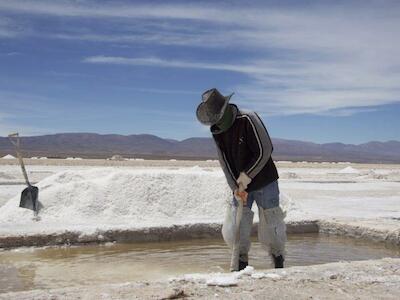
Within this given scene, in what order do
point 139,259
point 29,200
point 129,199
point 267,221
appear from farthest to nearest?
→ point 129,199 < point 29,200 < point 139,259 < point 267,221

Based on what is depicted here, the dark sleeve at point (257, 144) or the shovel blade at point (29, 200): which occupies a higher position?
the dark sleeve at point (257, 144)

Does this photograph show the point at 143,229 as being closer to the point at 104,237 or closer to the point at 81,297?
the point at 104,237

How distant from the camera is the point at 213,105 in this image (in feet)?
11.7

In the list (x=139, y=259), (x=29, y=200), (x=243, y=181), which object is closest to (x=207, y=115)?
(x=243, y=181)

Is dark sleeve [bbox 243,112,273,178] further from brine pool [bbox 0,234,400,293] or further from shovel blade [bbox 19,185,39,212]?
shovel blade [bbox 19,185,39,212]

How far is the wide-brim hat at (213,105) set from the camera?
3.55 metres

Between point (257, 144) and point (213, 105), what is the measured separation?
38 cm

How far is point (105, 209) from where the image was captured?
24.4ft

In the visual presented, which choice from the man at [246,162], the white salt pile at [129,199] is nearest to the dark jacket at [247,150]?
the man at [246,162]

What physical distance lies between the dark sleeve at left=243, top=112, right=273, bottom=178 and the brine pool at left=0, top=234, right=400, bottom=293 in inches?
49.7

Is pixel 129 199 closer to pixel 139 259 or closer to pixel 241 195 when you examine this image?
pixel 139 259

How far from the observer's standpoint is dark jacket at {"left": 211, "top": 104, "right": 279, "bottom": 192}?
11.7ft

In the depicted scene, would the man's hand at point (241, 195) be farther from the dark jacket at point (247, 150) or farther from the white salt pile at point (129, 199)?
the white salt pile at point (129, 199)

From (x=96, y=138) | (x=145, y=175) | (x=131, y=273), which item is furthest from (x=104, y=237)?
(x=96, y=138)
